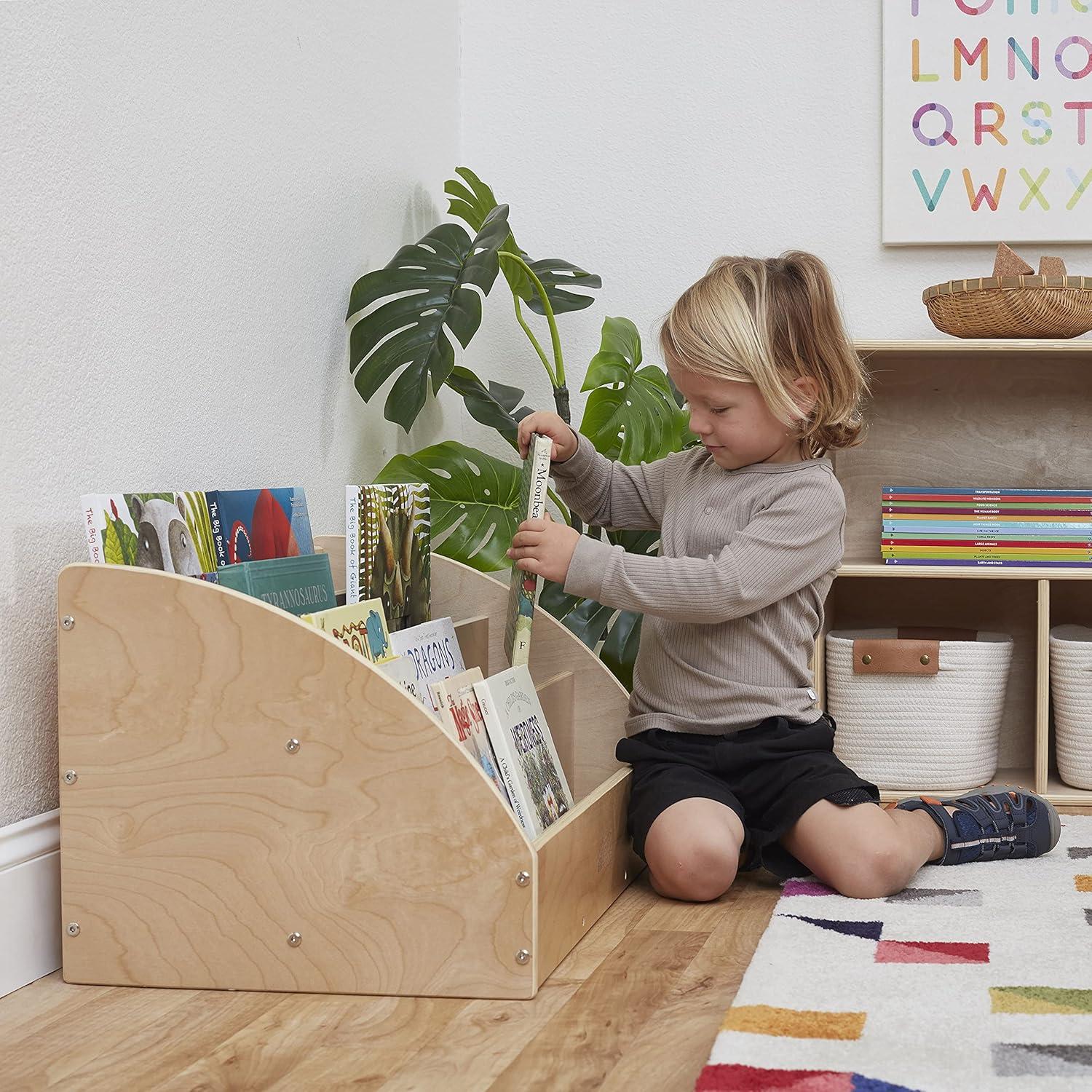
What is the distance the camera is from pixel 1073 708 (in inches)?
74.2

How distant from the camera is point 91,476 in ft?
3.87

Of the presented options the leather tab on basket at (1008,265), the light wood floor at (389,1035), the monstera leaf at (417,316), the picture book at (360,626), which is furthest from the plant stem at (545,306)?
the light wood floor at (389,1035)

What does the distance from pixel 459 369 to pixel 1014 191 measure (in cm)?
98

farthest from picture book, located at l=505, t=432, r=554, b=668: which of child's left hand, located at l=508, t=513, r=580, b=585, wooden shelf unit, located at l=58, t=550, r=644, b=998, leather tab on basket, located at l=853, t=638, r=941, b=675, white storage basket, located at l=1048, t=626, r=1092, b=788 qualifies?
white storage basket, located at l=1048, t=626, r=1092, b=788

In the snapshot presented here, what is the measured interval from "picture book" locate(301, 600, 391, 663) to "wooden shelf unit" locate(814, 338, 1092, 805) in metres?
1.07

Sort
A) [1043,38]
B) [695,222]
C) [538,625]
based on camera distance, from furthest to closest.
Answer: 1. [695,222]
2. [1043,38]
3. [538,625]

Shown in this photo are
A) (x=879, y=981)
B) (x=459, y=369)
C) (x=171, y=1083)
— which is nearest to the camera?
(x=171, y=1083)

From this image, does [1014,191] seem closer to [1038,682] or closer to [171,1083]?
[1038,682]

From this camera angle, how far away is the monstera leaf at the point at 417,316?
1.66 metres

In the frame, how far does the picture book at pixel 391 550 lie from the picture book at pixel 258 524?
0.19 feet

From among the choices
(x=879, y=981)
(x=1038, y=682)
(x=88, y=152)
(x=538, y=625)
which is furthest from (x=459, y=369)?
(x=879, y=981)

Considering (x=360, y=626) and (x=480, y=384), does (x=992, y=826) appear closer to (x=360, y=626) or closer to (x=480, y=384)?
(x=360, y=626)

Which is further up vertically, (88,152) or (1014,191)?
(1014,191)

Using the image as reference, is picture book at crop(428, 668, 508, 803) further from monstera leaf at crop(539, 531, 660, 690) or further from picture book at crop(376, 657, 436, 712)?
monstera leaf at crop(539, 531, 660, 690)
